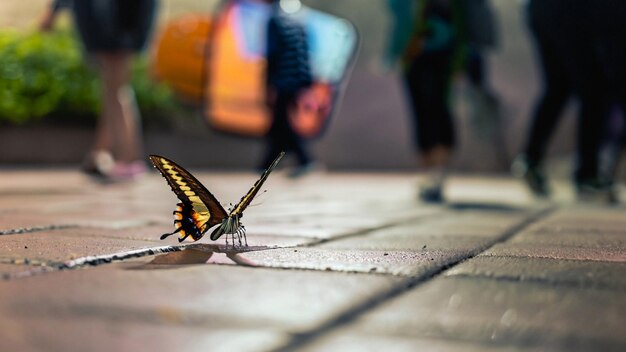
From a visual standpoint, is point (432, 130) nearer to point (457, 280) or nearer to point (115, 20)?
point (115, 20)

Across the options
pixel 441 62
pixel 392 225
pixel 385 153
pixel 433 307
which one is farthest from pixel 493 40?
pixel 385 153

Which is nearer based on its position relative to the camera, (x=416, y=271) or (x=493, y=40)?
(x=416, y=271)

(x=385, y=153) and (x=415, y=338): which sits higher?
(x=415, y=338)

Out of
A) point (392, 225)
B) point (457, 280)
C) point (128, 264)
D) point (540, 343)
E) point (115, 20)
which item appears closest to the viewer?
point (540, 343)

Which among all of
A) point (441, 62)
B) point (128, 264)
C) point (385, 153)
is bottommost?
point (385, 153)

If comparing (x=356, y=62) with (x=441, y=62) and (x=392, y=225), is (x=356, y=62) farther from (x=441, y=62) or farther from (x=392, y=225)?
(x=392, y=225)

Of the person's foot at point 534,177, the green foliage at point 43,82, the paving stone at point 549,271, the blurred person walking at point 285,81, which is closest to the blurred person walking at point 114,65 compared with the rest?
the blurred person walking at point 285,81

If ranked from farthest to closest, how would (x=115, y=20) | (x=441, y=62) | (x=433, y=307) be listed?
(x=115, y=20) < (x=441, y=62) < (x=433, y=307)

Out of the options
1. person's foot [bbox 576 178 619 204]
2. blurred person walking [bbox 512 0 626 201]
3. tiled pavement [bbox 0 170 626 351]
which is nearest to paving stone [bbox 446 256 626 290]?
tiled pavement [bbox 0 170 626 351]
